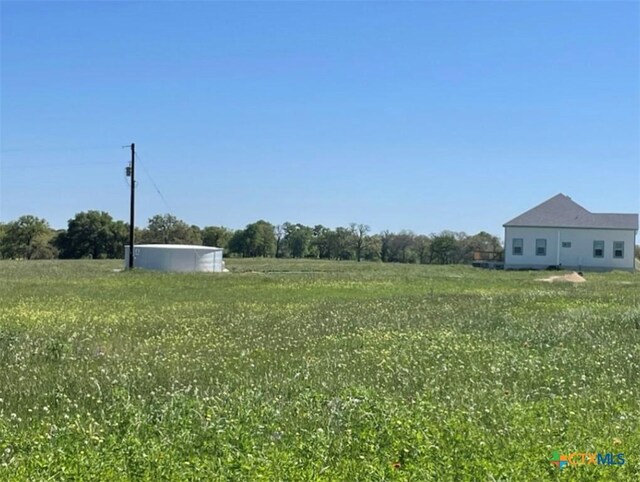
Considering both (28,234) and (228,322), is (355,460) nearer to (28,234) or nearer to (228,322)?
(228,322)

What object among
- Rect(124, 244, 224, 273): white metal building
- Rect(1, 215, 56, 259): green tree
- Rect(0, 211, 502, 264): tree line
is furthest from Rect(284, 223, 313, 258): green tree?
Rect(124, 244, 224, 273): white metal building

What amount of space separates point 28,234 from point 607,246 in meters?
77.5

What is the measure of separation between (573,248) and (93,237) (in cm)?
6277

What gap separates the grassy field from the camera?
4664 millimetres

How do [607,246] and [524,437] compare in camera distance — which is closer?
[524,437]

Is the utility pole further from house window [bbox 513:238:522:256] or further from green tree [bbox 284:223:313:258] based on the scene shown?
green tree [bbox 284:223:313:258]

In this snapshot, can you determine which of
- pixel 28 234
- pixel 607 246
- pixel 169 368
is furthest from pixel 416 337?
pixel 28 234

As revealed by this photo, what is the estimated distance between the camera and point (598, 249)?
170ft

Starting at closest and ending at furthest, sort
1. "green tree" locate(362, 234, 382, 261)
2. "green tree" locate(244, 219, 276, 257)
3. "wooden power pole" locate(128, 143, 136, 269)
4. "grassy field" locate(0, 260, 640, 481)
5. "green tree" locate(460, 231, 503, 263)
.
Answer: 1. "grassy field" locate(0, 260, 640, 481)
2. "wooden power pole" locate(128, 143, 136, 269)
3. "green tree" locate(460, 231, 503, 263)
4. "green tree" locate(362, 234, 382, 261)
5. "green tree" locate(244, 219, 276, 257)

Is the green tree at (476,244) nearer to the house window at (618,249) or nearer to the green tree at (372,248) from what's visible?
the green tree at (372,248)

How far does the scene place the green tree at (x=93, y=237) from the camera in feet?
293

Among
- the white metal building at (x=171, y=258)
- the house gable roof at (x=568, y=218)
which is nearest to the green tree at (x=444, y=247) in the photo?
the house gable roof at (x=568, y=218)

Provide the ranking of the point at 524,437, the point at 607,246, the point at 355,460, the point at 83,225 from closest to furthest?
the point at 355,460, the point at 524,437, the point at 607,246, the point at 83,225

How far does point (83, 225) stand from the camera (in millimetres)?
89188
